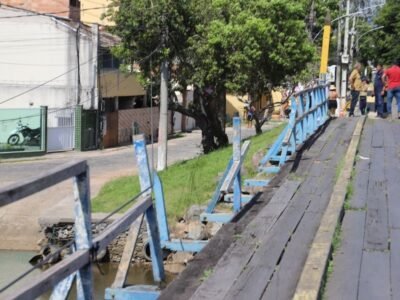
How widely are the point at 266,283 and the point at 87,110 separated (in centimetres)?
2769

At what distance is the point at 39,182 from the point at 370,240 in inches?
151

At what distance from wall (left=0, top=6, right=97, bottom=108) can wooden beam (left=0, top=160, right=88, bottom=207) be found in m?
28.8

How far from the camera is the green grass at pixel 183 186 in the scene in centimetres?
1377

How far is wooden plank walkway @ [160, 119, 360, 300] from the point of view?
4.54 meters

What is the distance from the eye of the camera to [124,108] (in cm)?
3753

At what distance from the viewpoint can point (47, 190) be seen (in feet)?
65.7

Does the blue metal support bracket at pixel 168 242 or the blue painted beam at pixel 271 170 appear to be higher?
the blue painted beam at pixel 271 170

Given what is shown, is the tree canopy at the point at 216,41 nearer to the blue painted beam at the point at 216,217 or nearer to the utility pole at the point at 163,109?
the utility pole at the point at 163,109

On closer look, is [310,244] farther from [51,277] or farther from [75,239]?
[51,277]

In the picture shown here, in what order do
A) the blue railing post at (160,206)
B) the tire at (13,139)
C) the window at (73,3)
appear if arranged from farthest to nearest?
the window at (73,3), the tire at (13,139), the blue railing post at (160,206)

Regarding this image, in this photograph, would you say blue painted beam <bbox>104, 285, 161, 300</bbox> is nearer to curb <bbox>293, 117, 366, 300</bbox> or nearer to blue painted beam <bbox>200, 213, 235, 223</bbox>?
curb <bbox>293, 117, 366, 300</bbox>

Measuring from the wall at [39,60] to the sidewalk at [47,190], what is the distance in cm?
315

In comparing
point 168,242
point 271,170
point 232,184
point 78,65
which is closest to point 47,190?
point 271,170

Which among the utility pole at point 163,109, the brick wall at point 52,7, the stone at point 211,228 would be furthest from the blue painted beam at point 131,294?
the brick wall at point 52,7
